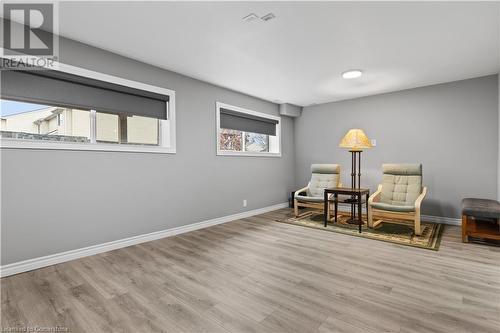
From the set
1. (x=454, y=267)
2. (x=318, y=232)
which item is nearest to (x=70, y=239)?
(x=318, y=232)

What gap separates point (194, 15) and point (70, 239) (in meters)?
2.68

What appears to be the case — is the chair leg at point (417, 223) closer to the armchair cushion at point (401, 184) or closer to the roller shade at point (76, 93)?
the armchair cushion at point (401, 184)

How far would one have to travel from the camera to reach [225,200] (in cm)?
441

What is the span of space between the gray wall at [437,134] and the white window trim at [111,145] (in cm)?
367

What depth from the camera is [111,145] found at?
9.80ft

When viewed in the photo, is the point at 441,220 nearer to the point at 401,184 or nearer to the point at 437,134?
the point at 401,184

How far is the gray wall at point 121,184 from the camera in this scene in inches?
94.6

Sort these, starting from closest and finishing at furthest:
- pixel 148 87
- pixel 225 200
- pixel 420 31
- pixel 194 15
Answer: pixel 194 15, pixel 420 31, pixel 148 87, pixel 225 200

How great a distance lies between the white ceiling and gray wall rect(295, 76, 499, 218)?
0.41m

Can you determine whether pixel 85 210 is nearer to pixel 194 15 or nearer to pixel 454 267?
pixel 194 15

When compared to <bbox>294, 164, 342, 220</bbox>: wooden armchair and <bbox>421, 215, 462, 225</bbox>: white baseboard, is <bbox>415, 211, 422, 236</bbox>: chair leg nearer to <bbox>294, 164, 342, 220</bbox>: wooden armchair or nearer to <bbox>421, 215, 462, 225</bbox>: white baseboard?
<bbox>421, 215, 462, 225</bbox>: white baseboard
